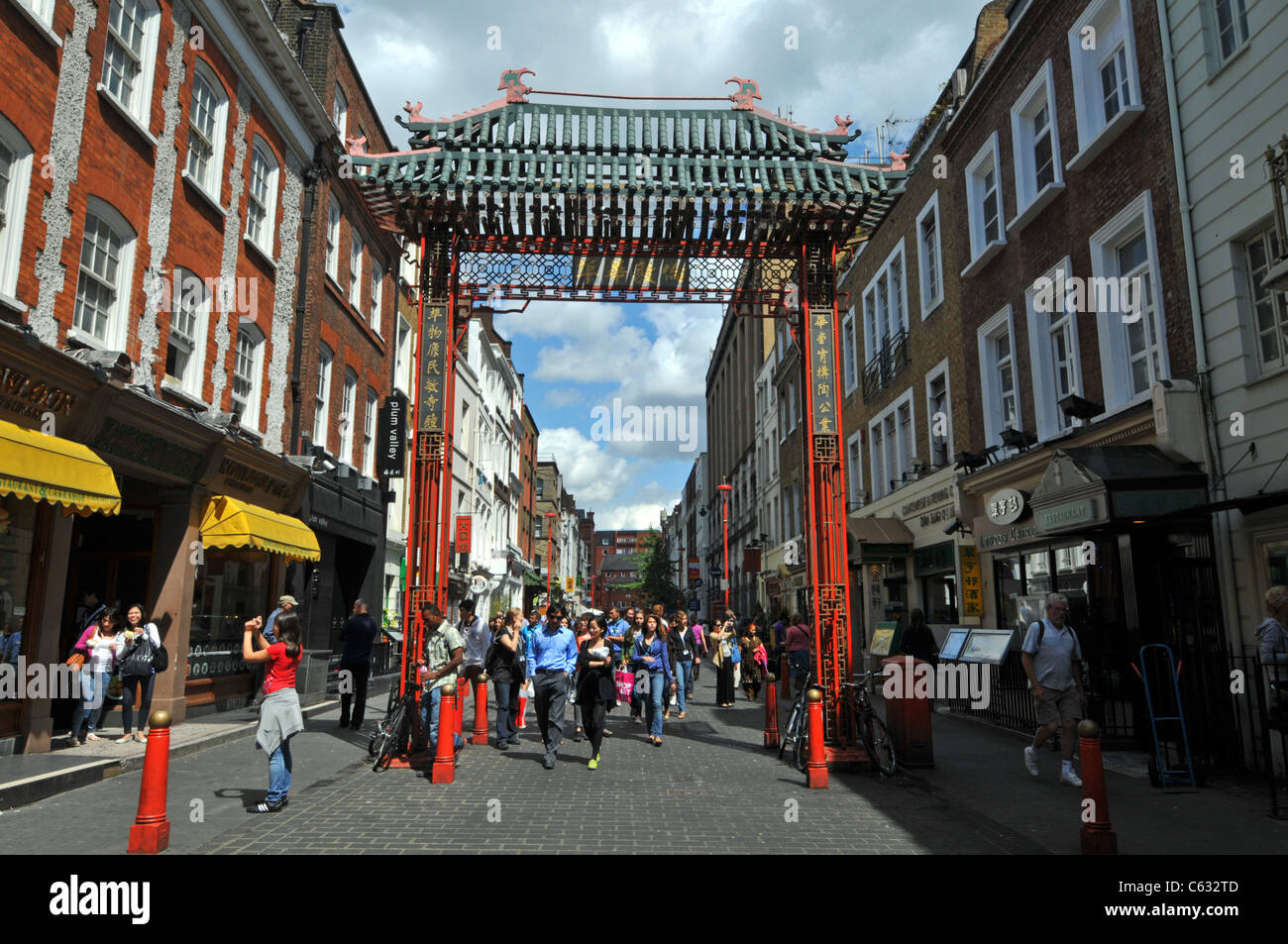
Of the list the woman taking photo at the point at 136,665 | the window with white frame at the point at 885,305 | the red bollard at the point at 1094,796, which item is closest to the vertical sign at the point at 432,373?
the woman taking photo at the point at 136,665

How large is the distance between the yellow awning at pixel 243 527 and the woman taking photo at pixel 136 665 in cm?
231

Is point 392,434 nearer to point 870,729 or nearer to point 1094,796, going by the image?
point 870,729

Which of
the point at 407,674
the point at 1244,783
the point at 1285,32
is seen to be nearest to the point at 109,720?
the point at 407,674

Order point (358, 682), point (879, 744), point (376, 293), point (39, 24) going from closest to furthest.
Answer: point (39, 24), point (879, 744), point (358, 682), point (376, 293)

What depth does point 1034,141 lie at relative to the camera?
14.8m

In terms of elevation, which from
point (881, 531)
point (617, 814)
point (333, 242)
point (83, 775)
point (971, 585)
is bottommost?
point (617, 814)

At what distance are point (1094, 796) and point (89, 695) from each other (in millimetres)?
10907

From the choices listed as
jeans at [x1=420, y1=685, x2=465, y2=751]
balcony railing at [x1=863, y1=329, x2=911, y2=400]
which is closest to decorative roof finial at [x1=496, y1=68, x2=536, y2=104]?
jeans at [x1=420, y1=685, x2=465, y2=751]

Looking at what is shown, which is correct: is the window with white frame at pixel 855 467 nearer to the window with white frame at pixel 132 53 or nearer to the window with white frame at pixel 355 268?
the window with white frame at pixel 355 268

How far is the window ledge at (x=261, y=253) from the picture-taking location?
1523 cm

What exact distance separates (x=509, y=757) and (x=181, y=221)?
9.42m

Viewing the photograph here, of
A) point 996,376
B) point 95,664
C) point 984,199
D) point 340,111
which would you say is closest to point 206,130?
point 340,111

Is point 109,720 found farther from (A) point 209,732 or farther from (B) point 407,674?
(B) point 407,674

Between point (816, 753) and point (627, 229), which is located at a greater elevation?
point (627, 229)
